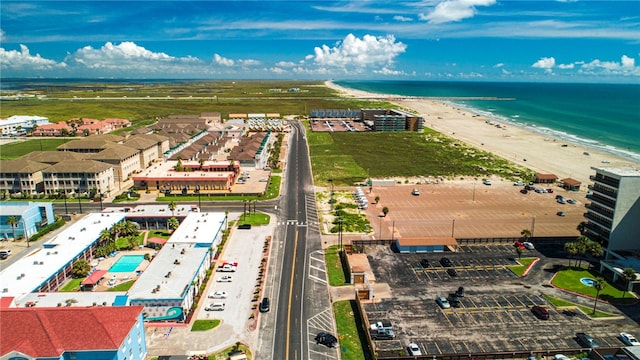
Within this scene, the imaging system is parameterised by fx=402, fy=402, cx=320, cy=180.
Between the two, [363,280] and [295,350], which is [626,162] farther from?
[295,350]

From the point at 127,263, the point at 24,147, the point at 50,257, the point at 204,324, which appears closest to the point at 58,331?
the point at 204,324

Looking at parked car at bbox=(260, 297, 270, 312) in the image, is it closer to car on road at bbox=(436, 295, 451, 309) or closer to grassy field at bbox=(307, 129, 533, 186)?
car on road at bbox=(436, 295, 451, 309)

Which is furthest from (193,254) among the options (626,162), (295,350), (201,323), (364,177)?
(626,162)

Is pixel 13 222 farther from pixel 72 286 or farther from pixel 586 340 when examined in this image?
pixel 586 340

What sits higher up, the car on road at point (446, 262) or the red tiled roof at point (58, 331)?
the red tiled roof at point (58, 331)

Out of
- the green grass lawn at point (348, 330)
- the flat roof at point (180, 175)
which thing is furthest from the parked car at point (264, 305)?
the flat roof at point (180, 175)

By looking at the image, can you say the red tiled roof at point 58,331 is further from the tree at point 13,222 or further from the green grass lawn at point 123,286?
the tree at point 13,222
